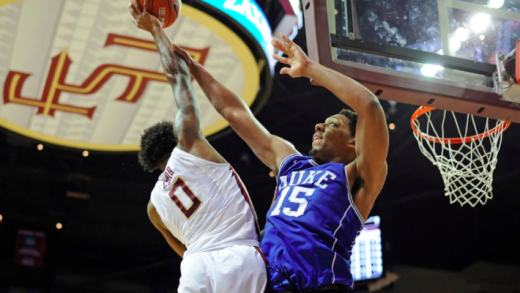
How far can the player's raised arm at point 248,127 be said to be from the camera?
355 cm

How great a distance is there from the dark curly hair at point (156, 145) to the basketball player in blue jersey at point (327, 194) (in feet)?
2.20

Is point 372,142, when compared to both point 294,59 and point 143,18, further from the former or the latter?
point 143,18

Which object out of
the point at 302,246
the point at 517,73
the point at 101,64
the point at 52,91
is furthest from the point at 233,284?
the point at 52,91

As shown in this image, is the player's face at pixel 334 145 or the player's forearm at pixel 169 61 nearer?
the player's face at pixel 334 145

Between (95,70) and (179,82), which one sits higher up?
(179,82)

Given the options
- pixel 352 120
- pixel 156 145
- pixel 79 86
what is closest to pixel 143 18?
pixel 156 145

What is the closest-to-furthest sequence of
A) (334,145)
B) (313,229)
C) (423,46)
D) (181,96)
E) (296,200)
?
(313,229) < (296,200) < (334,145) < (181,96) < (423,46)

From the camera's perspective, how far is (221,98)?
3.74 metres

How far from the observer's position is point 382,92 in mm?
4359

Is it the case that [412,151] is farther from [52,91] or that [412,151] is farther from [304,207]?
[304,207]

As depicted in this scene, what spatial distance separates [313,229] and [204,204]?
0.58 metres

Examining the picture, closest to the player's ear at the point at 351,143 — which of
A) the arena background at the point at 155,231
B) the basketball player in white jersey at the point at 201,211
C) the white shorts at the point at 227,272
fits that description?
the basketball player in white jersey at the point at 201,211

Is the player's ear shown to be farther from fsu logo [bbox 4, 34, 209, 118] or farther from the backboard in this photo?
fsu logo [bbox 4, 34, 209, 118]

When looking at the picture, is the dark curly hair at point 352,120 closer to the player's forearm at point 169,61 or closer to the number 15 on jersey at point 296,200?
the number 15 on jersey at point 296,200
